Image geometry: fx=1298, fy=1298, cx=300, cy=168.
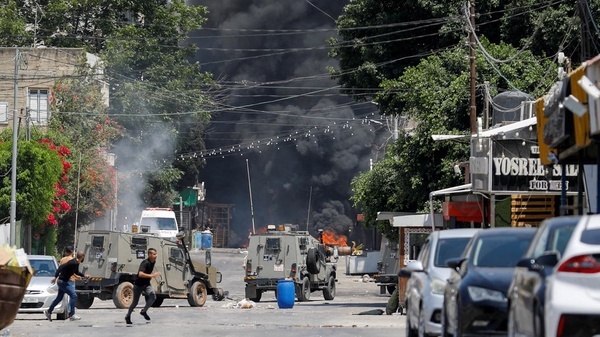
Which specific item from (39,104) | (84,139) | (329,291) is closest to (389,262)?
(329,291)

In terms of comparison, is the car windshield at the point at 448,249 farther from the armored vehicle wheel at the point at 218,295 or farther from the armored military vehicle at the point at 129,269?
the armored vehicle wheel at the point at 218,295

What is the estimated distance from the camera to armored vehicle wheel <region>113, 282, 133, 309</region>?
35.8 m

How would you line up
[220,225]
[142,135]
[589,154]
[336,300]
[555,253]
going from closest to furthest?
[555,253], [589,154], [336,300], [142,135], [220,225]

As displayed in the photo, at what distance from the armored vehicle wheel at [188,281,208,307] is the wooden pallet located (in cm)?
1166

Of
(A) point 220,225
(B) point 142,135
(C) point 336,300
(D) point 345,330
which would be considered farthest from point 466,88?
(A) point 220,225

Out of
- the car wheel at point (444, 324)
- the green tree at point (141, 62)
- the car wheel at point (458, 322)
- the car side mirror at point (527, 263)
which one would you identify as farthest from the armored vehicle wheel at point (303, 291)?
the car side mirror at point (527, 263)

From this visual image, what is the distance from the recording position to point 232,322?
90.8ft

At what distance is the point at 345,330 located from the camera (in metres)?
23.9

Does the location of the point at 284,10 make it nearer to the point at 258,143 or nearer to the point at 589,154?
the point at 258,143

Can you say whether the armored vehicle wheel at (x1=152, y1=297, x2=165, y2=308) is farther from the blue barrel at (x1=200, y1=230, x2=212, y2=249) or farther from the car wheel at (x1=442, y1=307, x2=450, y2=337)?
the blue barrel at (x1=200, y1=230, x2=212, y2=249)

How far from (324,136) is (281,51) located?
20.5 ft

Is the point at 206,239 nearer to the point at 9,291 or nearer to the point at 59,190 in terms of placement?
the point at 59,190

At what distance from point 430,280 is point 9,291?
6.31 meters

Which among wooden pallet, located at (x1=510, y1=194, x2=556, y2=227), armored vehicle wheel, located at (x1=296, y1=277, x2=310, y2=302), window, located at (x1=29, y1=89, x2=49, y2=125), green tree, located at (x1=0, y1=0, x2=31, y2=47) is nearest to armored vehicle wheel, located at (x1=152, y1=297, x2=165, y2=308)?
armored vehicle wheel, located at (x1=296, y1=277, x2=310, y2=302)
